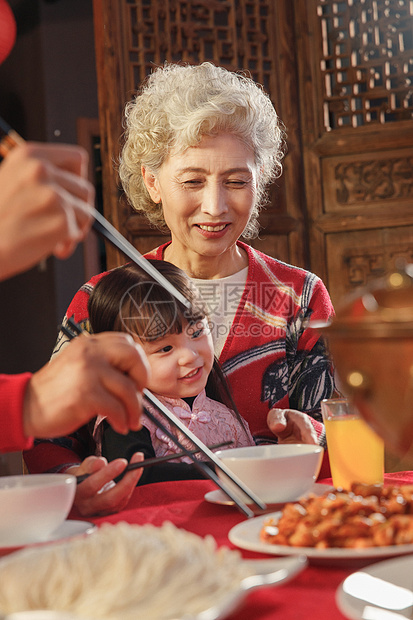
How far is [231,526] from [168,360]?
66 centimetres

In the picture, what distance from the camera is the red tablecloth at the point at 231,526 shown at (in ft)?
1.79

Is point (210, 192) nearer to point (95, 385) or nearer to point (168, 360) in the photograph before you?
point (168, 360)

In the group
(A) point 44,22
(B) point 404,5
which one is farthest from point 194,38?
(A) point 44,22

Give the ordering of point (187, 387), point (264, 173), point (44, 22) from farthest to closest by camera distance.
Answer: point (44, 22) < point (264, 173) < point (187, 387)

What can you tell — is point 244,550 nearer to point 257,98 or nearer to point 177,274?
point 177,274

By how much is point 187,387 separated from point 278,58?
183 cm

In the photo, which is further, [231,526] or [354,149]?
[354,149]

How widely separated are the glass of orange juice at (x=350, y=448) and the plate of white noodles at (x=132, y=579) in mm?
542

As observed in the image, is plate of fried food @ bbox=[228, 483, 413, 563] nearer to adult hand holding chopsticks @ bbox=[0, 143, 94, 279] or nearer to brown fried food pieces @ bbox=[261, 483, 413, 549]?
brown fried food pieces @ bbox=[261, 483, 413, 549]

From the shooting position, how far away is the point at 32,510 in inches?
28.7

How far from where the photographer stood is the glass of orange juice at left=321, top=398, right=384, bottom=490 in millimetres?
1070

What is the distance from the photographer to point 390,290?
0.53m

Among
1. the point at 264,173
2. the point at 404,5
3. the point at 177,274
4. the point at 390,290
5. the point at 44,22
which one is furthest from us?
the point at 44,22

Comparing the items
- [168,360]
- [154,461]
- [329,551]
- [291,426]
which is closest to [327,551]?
[329,551]
